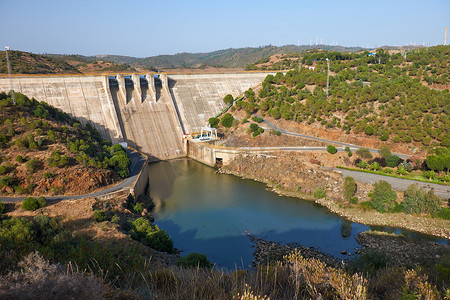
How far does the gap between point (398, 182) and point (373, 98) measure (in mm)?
17073

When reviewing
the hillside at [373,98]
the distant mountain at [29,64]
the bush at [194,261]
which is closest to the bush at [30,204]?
the bush at [194,261]

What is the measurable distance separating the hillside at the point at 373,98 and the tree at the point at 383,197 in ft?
34.7

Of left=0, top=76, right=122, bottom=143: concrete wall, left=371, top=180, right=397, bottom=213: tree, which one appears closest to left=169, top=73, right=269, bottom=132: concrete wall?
left=0, top=76, right=122, bottom=143: concrete wall

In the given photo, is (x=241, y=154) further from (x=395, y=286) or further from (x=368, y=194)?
(x=395, y=286)

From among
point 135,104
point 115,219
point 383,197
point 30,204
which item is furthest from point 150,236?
point 135,104

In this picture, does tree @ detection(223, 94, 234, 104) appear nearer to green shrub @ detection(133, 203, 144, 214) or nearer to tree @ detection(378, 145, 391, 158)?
tree @ detection(378, 145, 391, 158)

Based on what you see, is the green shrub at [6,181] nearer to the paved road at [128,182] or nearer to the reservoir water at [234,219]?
the paved road at [128,182]

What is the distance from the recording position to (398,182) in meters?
26.4

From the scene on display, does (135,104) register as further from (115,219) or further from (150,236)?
(150,236)

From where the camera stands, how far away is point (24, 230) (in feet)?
44.9

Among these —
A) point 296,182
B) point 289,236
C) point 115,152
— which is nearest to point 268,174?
point 296,182

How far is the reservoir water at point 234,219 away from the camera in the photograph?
20.6 metres

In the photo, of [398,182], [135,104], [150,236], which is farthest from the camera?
[135,104]

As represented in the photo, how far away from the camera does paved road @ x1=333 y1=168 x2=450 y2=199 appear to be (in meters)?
24.6
